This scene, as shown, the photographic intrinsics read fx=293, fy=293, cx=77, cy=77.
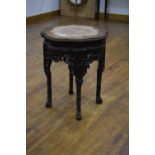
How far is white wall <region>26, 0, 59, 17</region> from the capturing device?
4992 millimetres

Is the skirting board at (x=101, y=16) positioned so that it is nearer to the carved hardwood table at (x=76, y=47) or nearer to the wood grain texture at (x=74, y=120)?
the wood grain texture at (x=74, y=120)

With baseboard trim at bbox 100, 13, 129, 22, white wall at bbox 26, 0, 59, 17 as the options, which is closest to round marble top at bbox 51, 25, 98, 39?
white wall at bbox 26, 0, 59, 17

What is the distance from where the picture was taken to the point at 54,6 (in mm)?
5723

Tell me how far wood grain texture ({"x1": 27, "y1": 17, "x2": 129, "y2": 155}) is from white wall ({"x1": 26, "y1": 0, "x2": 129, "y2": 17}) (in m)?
2.28

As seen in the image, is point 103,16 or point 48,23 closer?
point 48,23

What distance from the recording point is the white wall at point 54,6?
16.8 feet

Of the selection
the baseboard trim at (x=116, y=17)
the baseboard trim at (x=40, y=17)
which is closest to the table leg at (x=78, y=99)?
the baseboard trim at (x=40, y=17)

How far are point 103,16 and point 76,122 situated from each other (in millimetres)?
4104

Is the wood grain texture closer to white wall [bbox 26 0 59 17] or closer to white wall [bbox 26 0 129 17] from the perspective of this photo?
white wall [bbox 26 0 59 17]

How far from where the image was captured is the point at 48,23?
500cm

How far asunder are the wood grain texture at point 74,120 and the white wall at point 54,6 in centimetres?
228
